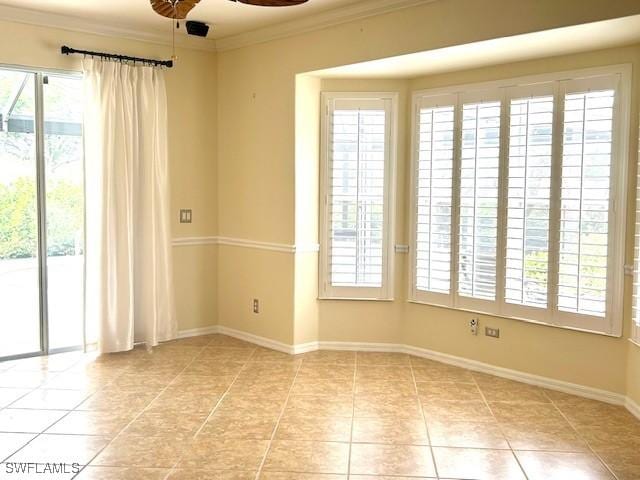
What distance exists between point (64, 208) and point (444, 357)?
3442 millimetres

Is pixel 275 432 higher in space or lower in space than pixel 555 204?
lower

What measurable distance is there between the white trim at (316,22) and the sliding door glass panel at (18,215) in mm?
1782

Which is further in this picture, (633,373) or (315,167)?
(315,167)

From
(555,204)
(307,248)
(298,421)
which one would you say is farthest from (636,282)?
(307,248)

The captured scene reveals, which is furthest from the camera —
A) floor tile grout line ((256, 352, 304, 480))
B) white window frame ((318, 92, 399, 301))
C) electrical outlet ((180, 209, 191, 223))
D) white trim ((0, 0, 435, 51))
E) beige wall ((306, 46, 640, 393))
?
electrical outlet ((180, 209, 191, 223))

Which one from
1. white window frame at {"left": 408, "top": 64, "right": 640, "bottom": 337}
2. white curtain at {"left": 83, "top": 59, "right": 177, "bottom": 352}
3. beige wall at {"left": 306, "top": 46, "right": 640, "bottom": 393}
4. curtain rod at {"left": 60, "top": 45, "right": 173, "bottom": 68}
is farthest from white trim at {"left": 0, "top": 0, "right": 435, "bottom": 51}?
white window frame at {"left": 408, "top": 64, "right": 640, "bottom": 337}

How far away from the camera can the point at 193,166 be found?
6.23 m

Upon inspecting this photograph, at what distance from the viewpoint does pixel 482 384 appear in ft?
16.2

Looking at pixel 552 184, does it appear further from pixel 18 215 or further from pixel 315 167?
pixel 18 215

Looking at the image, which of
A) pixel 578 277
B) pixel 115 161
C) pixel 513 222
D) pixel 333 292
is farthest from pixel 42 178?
pixel 578 277

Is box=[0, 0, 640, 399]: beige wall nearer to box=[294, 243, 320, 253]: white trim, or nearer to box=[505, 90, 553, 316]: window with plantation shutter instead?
box=[294, 243, 320, 253]: white trim

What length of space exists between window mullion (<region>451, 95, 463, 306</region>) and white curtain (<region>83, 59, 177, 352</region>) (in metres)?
2.51

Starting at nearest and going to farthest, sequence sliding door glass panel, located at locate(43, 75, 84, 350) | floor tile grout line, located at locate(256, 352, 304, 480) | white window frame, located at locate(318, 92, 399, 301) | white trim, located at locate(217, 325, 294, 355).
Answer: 1. floor tile grout line, located at locate(256, 352, 304, 480)
2. sliding door glass panel, located at locate(43, 75, 84, 350)
3. white window frame, located at locate(318, 92, 399, 301)
4. white trim, located at locate(217, 325, 294, 355)

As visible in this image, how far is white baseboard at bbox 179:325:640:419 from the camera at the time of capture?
457cm
